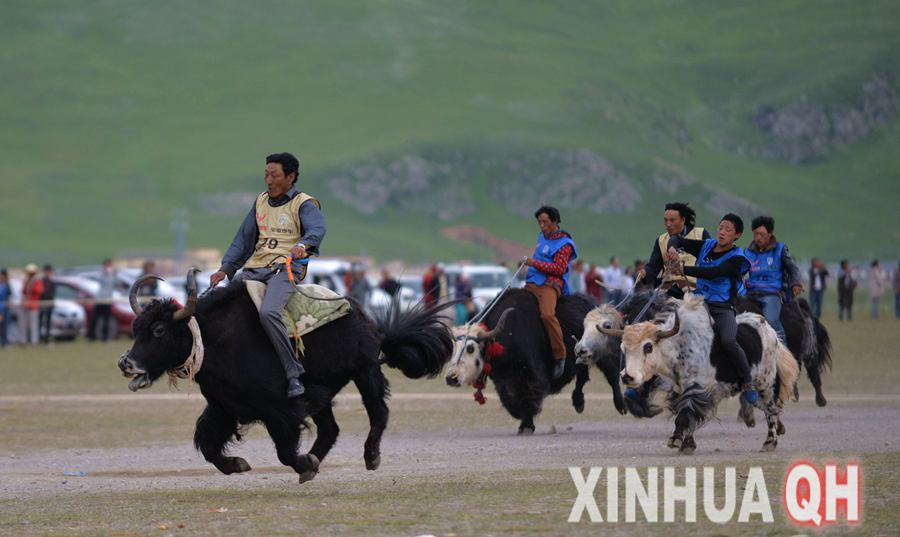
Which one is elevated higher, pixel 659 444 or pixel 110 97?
pixel 110 97

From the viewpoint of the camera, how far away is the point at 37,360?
3072 cm

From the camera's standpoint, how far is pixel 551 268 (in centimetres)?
1592

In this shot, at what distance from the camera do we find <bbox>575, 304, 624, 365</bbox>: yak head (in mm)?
14555

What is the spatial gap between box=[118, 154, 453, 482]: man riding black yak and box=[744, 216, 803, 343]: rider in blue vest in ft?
17.2

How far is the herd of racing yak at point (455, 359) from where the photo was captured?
10.8 m

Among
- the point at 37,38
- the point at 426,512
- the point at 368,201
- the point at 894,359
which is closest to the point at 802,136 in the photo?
the point at 368,201

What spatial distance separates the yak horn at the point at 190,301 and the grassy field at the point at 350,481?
1.18 meters

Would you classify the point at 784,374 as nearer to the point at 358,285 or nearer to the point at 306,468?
the point at 306,468

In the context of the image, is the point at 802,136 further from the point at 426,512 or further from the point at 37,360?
the point at 426,512

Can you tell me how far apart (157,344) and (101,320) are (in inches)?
1113

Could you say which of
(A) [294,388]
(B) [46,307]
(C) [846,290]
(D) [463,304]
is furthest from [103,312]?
(A) [294,388]

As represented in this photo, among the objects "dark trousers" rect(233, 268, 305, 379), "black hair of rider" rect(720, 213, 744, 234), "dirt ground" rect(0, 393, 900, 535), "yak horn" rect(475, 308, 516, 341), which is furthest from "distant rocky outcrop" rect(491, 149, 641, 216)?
"dark trousers" rect(233, 268, 305, 379)

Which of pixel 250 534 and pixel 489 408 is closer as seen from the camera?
pixel 250 534

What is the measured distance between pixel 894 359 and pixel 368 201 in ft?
331
